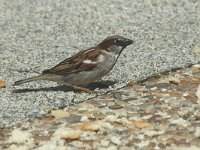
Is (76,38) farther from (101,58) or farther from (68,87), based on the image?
(101,58)

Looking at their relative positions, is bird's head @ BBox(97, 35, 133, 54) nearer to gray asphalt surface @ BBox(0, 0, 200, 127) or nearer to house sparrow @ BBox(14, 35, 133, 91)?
house sparrow @ BBox(14, 35, 133, 91)

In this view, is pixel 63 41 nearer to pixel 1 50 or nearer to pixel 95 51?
pixel 1 50

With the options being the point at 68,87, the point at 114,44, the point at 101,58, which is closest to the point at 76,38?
the point at 68,87

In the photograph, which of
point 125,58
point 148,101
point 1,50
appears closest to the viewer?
point 148,101

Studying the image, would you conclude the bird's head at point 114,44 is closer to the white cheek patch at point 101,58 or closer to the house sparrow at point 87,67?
the house sparrow at point 87,67

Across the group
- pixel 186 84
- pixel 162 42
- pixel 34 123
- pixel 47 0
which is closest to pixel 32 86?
pixel 34 123
